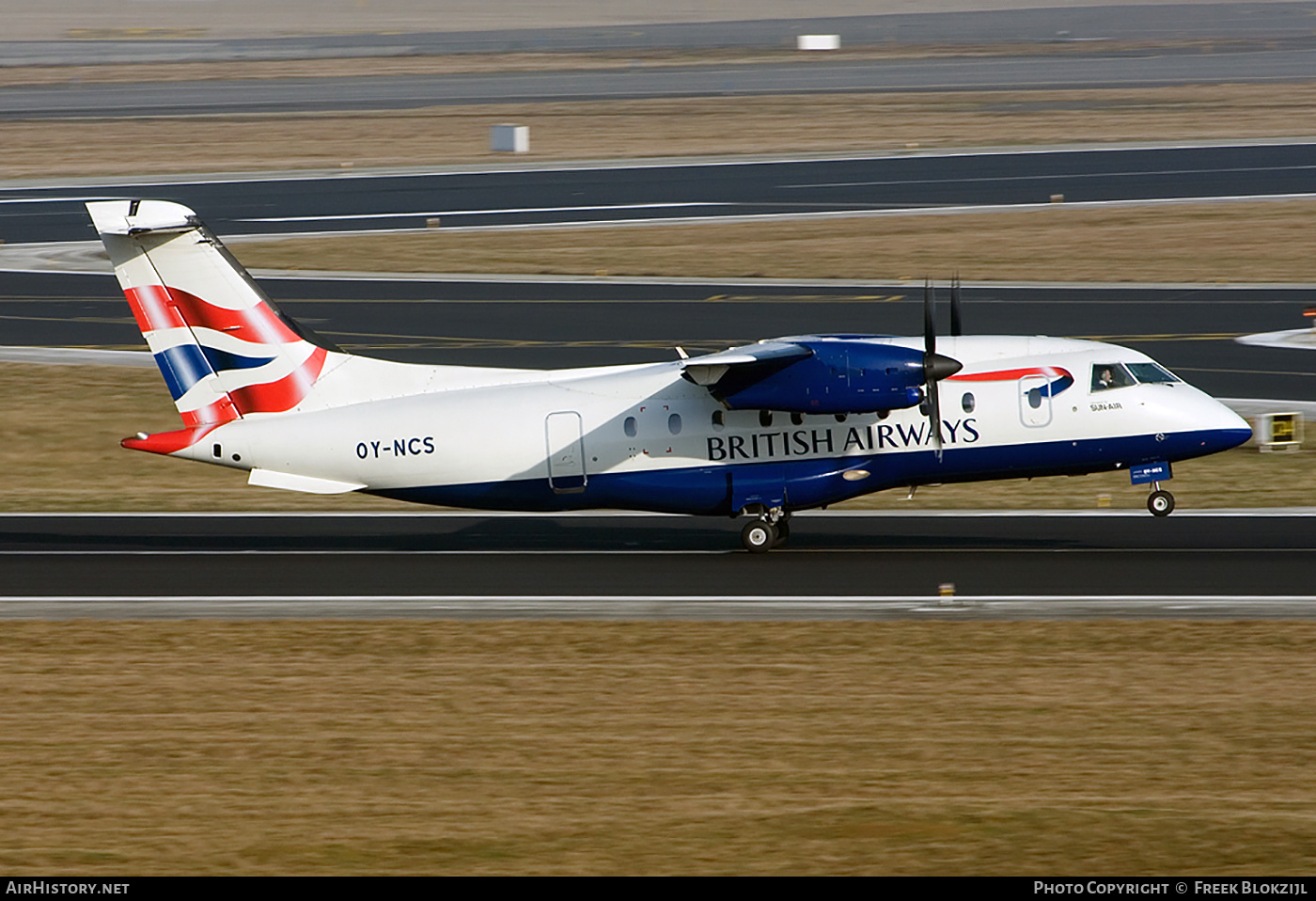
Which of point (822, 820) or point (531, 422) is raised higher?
point (531, 422)

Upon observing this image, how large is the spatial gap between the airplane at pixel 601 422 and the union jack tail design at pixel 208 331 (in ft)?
0.09

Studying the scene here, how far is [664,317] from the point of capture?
4391 cm

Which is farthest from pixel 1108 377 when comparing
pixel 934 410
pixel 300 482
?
pixel 300 482

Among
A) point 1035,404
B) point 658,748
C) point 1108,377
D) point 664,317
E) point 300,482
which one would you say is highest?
point 664,317

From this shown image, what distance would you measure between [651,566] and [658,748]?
8.36 metres

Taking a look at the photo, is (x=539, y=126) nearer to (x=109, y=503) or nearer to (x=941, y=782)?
(x=109, y=503)

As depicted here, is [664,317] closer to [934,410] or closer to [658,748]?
[934,410]

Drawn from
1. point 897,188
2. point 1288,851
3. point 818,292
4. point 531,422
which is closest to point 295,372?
point 531,422

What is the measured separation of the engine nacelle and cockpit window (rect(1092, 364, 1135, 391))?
2.99 meters

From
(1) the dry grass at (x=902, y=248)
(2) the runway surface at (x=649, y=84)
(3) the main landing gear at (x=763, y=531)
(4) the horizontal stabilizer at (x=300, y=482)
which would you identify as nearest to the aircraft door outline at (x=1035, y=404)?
(3) the main landing gear at (x=763, y=531)

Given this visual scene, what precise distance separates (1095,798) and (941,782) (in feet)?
4.57

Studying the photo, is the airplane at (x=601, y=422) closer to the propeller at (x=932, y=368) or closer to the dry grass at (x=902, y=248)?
the propeller at (x=932, y=368)

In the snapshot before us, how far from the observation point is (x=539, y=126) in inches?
3450

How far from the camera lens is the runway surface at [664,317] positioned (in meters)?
39.4
